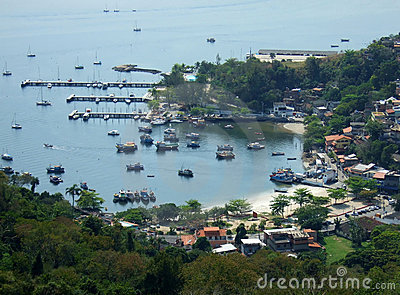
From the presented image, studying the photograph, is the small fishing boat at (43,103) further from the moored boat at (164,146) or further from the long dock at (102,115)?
the moored boat at (164,146)

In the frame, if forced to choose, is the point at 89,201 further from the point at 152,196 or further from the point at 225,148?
the point at 225,148

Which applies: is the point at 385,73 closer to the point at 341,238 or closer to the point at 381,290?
the point at 341,238

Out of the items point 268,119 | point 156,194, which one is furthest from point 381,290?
point 268,119

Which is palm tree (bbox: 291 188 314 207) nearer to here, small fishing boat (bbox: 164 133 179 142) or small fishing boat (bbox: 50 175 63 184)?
small fishing boat (bbox: 50 175 63 184)

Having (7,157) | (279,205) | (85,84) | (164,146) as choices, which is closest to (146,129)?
(164,146)

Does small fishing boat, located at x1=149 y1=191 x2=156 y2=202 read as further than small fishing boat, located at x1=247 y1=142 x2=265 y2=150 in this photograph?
No

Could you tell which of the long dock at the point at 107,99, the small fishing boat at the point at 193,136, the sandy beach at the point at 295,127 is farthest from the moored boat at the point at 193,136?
the long dock at the point at 107,99

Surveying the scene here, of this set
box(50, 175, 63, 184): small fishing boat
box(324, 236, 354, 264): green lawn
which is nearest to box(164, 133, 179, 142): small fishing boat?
box(50, 175, 63, 184): small fishing boat
